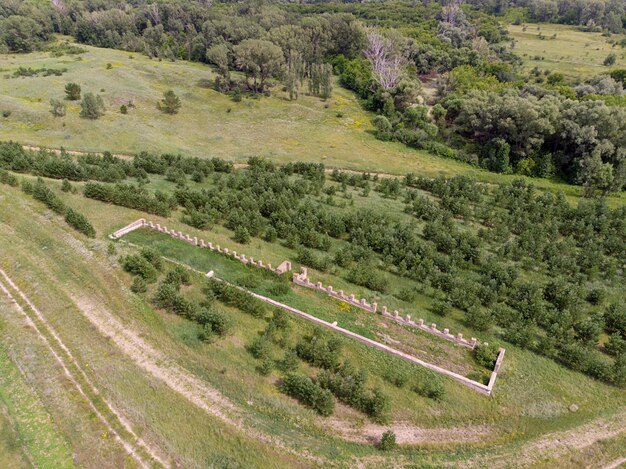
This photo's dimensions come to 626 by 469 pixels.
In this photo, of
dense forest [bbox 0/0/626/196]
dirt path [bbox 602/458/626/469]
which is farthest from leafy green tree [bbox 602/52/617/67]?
dirt path [bbox 602/458/626/469]

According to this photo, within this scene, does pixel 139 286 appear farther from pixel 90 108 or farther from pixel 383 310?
pixel 90 108

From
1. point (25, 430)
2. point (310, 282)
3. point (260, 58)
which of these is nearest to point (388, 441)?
point (310, 282)

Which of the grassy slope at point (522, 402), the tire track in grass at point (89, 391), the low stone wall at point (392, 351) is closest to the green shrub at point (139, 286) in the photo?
the tire track in grass at point (89, 391)

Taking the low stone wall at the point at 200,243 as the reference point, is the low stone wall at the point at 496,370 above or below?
below

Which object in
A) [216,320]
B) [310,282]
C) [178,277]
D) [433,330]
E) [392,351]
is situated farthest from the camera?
[310,282]

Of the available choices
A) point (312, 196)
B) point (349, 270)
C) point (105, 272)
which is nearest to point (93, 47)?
point (312, 196)

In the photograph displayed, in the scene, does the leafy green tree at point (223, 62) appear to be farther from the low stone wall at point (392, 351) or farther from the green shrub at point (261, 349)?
the green shrub at point (261, 349)
